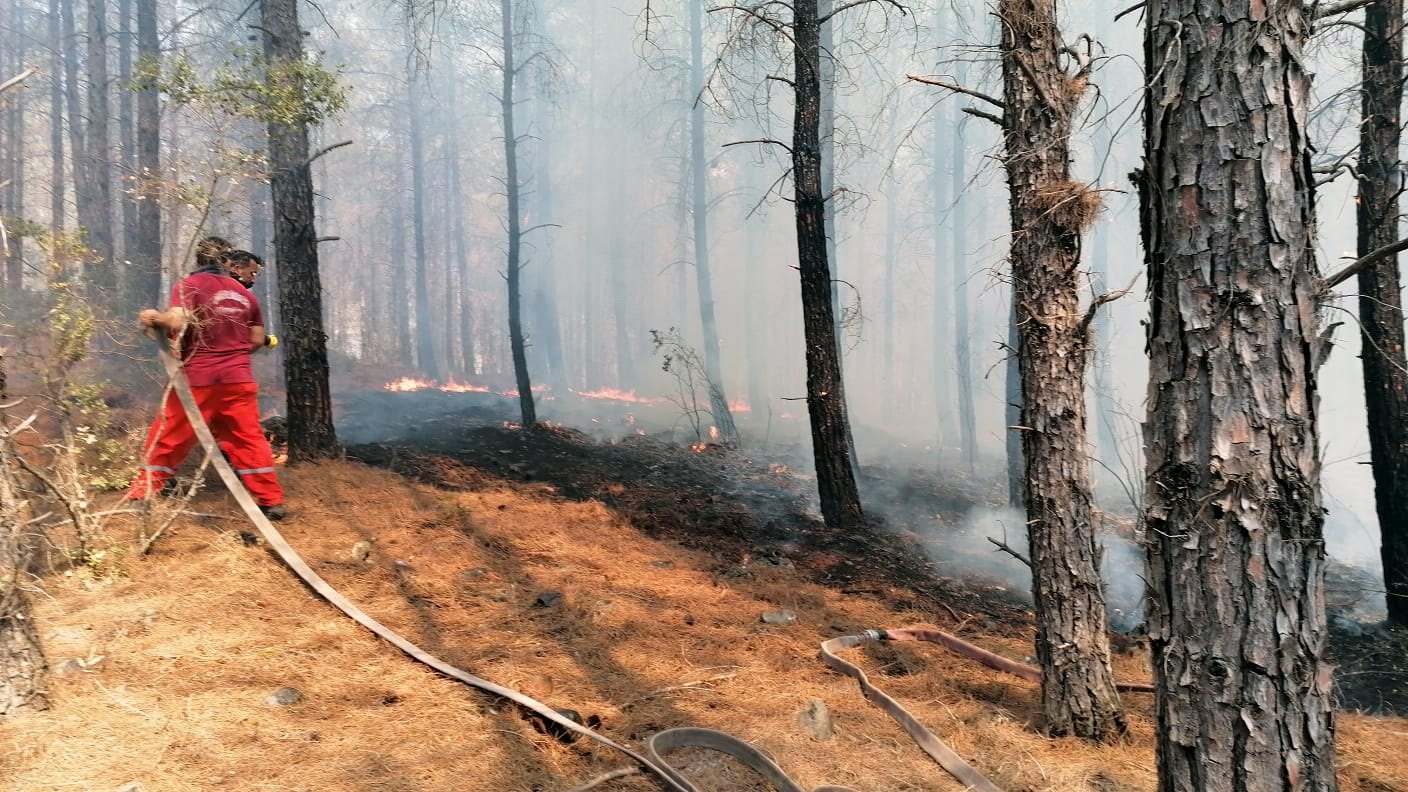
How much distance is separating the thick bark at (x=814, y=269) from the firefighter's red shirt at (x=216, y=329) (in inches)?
195

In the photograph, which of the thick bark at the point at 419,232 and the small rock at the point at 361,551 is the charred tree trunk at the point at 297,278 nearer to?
the small rock at the point at 361,551

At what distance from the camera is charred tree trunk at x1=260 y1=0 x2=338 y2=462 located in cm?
708

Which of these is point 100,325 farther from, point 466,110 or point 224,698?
point 466,110

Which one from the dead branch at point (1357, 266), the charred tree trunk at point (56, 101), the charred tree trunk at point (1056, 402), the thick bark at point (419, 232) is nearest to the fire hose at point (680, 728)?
the charred tree trunk at point (1056, 402)

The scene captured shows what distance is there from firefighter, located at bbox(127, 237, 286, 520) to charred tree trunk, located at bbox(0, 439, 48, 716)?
2.05 metres

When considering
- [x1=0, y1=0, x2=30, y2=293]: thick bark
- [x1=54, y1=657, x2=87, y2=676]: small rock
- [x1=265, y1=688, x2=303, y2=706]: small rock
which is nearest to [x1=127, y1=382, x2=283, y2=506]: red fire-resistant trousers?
[x1=54, y1=657, x2=87, y2=676]: small rock

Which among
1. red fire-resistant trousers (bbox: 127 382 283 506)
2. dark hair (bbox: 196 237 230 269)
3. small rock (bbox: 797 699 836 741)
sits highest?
dark hair (bbox: 196 237 230 269)

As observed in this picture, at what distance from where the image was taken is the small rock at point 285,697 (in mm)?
3253

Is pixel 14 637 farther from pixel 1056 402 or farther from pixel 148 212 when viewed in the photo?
pixel 148 212

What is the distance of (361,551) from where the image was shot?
5262 mm

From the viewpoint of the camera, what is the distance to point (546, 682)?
3.82m

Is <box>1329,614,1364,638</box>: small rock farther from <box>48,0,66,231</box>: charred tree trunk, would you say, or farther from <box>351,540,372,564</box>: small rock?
<box>48,0,66,231</box>: charred tree trunk

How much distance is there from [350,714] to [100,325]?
4114 mm

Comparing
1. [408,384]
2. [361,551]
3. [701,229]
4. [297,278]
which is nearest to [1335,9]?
[361,551]
